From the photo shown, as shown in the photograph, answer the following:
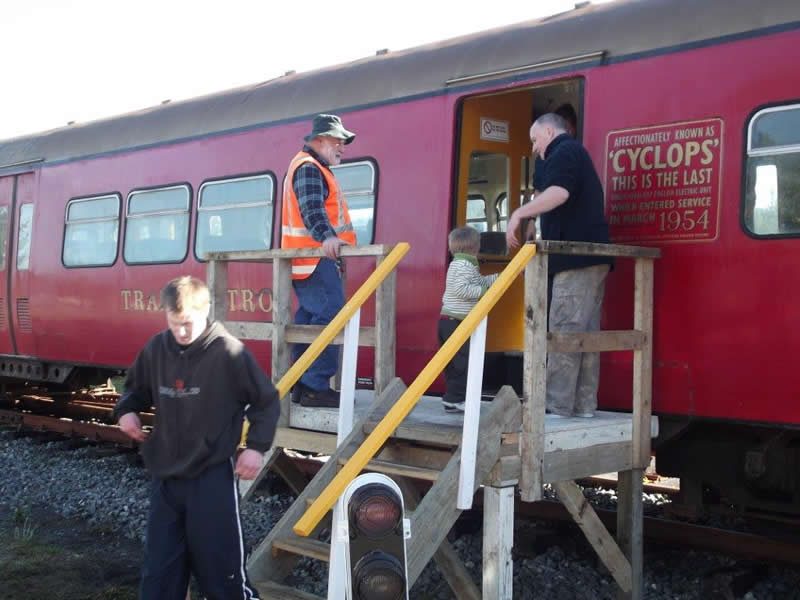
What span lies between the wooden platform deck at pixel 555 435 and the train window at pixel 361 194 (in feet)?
6.05

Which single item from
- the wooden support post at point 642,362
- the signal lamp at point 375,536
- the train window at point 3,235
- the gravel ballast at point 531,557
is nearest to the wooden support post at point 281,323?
the gravel ballast at point 531,557

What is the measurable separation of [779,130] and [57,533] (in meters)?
5.50

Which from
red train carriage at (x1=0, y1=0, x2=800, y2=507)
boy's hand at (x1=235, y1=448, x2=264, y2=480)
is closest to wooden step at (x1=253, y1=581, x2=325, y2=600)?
boy's hand at (x1=235, y1=448, x2=264, y2=480)

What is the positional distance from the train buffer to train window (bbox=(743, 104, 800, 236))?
0.62 meters

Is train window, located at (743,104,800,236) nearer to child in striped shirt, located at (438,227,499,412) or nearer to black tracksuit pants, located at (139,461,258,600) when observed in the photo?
child in striped shirt, located at (438,227,499,412)

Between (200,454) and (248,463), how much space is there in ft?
0.63

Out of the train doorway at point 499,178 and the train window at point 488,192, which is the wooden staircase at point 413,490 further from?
the train window at point 488,192

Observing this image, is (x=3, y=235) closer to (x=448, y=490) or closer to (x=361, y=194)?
(x=361, y=194)

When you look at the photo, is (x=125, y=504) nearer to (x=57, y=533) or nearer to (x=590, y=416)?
(x=57, y=533)

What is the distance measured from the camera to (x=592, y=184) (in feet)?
17.8

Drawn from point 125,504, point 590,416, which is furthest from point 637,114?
point 125,504

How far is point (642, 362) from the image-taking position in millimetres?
5336

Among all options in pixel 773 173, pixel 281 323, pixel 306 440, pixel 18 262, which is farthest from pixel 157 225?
pixel 773 173

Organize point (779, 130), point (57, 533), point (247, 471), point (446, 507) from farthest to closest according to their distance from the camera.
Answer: point (57, 533), point (779, 130), point (446, 507), point (247, 471)
